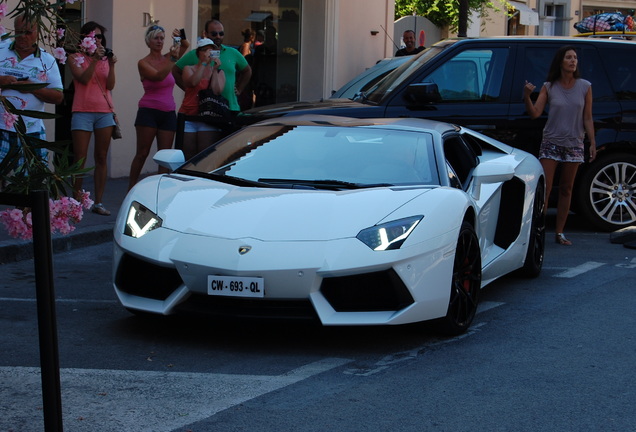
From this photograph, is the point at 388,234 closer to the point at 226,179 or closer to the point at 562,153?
the point at 226,179

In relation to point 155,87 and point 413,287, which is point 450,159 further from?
point 155,87

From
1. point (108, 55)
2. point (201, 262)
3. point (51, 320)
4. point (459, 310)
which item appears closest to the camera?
point (51, 320)

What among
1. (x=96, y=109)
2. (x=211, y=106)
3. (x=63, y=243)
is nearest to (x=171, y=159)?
(x=63, y=243)

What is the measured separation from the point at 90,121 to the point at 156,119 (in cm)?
80

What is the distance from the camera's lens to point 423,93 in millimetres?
11117

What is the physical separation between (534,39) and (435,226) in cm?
594

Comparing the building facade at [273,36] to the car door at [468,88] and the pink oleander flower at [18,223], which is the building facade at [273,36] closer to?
the car door at [468,88]

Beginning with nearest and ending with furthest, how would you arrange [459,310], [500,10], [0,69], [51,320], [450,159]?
[51,320] < [459,310] < [450,159] < [0,69] < [500,10]

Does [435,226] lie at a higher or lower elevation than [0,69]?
lower

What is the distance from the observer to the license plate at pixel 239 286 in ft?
19.9

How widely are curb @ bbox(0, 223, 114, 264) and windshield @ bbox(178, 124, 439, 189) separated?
6.47ft

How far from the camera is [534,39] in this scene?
11.9 metres

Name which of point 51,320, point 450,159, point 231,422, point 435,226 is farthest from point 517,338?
point 51,320

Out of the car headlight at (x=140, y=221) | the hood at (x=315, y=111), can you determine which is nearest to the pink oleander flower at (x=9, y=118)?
the car headlight at (x=140, y=221)
